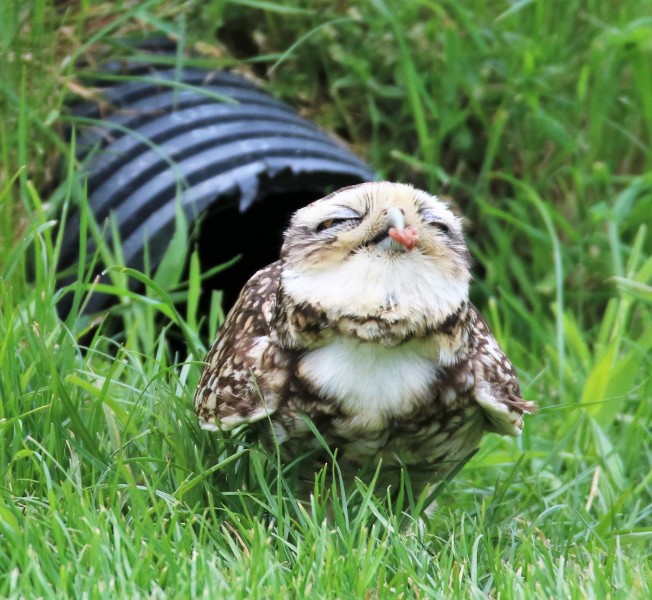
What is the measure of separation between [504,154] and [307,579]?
11.0ft

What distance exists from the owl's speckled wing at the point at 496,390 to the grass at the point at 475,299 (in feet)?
0.64

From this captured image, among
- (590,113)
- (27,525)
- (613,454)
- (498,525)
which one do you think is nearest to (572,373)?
(613,454)

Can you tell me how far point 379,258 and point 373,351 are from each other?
23 cm

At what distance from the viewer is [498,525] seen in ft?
10.3

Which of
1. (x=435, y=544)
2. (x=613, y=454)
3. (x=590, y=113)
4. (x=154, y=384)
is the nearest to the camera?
(x=435, y=544)

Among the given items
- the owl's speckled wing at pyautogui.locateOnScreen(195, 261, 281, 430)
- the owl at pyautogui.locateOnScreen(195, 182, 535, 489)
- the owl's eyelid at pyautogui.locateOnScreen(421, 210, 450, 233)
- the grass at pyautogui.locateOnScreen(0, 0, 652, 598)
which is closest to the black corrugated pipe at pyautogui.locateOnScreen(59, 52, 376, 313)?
the grass at pyautogui.locateOnScreen(0, 0, 652, 598)

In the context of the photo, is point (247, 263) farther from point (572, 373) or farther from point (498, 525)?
point (498, 525)

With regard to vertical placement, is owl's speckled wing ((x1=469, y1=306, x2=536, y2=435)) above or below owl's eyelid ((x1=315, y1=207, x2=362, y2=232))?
below

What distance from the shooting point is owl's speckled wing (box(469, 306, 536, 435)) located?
9.46 feet

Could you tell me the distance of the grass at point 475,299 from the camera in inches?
101

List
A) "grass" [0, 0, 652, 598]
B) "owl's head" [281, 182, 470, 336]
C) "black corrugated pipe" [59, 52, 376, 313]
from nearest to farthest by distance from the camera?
"grass" [0, 0, 652, 598], "owl's head" [281, 182, 470, 336], "black corrugated pipe" [59, 52, 376, 313]

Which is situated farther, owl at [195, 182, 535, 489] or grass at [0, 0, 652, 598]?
owl at [195, 182, 535, 489]

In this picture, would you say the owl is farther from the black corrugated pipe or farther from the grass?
Result: the black corrugated pipe

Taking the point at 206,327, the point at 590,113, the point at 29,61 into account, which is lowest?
the point at 206,327
